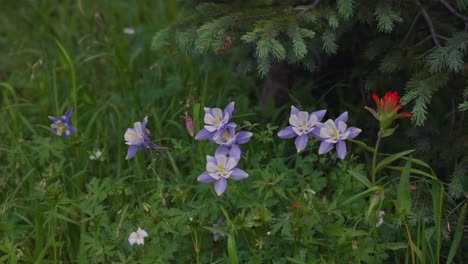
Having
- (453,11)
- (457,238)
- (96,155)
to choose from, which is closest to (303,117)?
(457,238)

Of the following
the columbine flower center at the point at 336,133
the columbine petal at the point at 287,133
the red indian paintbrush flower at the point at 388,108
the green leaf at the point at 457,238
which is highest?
the red indian paintbrush flower at the point at 388,108

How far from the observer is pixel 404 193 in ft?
6.94

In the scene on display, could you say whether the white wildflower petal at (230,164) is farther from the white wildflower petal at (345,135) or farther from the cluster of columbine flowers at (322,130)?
the white wildflower petal at (345,135)

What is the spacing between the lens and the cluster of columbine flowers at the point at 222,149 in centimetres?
212

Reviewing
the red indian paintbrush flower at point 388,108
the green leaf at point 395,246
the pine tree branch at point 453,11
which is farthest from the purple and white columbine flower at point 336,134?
the pine tree branch at point 453,11

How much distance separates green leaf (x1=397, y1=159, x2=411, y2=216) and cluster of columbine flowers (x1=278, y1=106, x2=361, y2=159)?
19cm

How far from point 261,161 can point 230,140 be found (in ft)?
1.62

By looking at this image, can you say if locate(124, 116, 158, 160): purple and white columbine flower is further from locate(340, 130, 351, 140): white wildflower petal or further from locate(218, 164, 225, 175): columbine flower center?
locate(340, 130, 351, 140): white wildflower petal

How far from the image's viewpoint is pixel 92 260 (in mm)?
2406

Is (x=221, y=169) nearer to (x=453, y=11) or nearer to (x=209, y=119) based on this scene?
(x=209, y=119)

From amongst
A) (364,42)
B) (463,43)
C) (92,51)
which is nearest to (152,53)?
(92,51)

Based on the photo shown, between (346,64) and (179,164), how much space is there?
34.8 inches

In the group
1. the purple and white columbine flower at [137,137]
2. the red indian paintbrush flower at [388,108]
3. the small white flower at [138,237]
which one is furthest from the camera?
the purple and white columbine flower at [137,137]

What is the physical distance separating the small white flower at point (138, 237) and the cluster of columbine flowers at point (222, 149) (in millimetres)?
292
